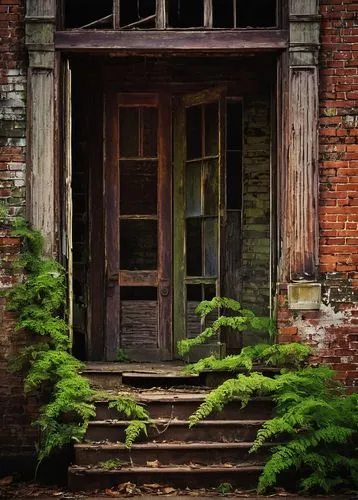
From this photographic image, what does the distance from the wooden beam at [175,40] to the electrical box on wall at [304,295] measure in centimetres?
214

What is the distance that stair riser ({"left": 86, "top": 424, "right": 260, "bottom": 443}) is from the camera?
6.36 m

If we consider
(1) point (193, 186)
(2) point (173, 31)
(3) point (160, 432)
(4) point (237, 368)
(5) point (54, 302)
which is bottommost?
(3) point (160, 432)

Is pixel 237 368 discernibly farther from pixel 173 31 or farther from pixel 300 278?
pixel 173 31

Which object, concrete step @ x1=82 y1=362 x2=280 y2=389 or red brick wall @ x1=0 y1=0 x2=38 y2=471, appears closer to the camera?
red brick wall @ x1=0 y1=0 x2=38 y2=471

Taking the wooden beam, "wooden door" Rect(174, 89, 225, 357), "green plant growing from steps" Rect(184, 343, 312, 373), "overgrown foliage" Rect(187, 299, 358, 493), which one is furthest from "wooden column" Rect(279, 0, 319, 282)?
"wooden door" Rect(174, 89, 225, 357)

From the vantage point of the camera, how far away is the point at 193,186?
832 centimetres

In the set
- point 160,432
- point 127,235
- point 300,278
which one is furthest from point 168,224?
point 160,432

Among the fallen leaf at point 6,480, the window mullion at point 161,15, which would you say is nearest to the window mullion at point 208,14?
the window mullion at point 161,15

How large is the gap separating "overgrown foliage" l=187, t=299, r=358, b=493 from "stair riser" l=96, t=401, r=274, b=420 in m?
0.10

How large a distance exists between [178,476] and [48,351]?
1.54m

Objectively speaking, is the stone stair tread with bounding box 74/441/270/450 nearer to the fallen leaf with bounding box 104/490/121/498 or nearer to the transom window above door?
the fallen leaf with bounding box 104/490/121/498

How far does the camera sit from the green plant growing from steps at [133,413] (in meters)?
6.24

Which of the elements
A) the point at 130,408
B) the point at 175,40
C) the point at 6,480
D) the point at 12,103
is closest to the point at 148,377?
the point at 130,408

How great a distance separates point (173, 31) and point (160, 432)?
139 inches
